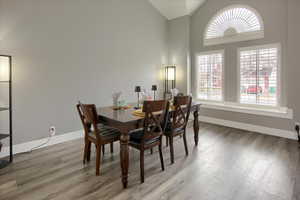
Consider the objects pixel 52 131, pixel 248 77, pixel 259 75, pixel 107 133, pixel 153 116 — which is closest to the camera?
pixel 153 116

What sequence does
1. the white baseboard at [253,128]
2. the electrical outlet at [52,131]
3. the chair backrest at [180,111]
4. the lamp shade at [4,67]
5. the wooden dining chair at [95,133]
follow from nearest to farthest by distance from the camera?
1. the wooden dining chair at [95,133]
2. the chair backrest at [180,111]
3. the lamp shade at [4,67]
4. the electrical outlet at [52,131]
5. the white baseboard at [253,128]

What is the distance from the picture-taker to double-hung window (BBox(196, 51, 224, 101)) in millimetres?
4574

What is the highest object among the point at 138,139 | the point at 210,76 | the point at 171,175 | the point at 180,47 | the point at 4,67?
the point at 180,47

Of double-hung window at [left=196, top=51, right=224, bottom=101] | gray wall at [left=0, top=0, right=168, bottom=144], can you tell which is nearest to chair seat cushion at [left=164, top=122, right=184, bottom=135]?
gray wall at [left=0, top=0, right=168, bottom=144]

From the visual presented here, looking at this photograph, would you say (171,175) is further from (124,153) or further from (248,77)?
(248,77)

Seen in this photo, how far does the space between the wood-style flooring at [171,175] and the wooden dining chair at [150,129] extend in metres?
0.29

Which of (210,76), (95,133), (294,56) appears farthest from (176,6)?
(95,133)

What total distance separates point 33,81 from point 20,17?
1.00m

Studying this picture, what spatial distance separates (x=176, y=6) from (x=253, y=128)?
3670mm

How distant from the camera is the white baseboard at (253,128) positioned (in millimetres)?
3460

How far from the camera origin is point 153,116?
6.64ft

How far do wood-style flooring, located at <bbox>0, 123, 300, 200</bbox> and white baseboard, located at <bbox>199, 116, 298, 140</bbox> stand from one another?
45 cm

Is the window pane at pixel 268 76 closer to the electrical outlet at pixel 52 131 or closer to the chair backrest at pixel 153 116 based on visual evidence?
the chair backrest at pixel 153 116

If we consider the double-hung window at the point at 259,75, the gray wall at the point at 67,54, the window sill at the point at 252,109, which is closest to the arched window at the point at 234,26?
the double-hung window at the point at 259,75
